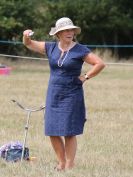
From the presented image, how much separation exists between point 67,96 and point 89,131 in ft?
12.4

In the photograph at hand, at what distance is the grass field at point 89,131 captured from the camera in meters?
7.71

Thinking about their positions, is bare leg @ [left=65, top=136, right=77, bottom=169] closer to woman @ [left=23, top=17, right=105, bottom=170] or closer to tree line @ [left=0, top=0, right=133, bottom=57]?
woman @ [left=23, top=17, right=105, bottom=170]

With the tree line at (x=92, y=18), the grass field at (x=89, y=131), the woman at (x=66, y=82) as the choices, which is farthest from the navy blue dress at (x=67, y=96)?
the tree line at (x=92, y=18)

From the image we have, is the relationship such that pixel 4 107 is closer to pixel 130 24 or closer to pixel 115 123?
pixel 115 123

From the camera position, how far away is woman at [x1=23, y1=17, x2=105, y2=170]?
7.61 metres

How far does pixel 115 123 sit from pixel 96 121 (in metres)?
0.45

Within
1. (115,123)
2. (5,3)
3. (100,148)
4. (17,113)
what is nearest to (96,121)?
(115,123)

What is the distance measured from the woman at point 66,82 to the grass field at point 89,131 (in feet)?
1.64

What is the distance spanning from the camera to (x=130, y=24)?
42.2 metres

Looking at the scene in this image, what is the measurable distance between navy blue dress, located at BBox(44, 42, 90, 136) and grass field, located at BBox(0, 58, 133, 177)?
488mm

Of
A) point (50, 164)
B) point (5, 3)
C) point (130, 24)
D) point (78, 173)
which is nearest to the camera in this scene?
point (78, 173)

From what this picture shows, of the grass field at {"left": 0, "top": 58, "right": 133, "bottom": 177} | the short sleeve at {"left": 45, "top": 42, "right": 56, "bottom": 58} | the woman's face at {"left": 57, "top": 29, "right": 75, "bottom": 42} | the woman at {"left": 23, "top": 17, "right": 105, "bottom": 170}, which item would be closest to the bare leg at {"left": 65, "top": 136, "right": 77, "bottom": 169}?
the woman at {"left": 23, "top": 17, "right": 105, "bottom": 170}

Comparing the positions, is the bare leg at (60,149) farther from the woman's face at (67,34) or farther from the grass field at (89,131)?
the woman's face at (67,34)

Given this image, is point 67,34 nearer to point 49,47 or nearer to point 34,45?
point 49,47
